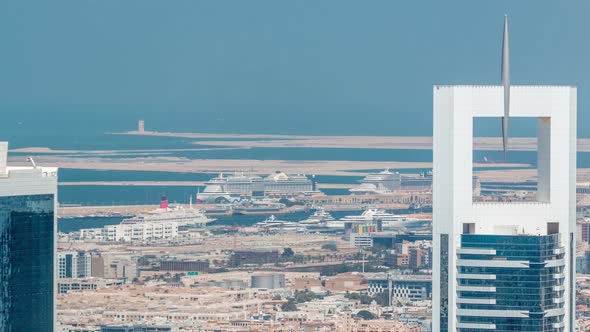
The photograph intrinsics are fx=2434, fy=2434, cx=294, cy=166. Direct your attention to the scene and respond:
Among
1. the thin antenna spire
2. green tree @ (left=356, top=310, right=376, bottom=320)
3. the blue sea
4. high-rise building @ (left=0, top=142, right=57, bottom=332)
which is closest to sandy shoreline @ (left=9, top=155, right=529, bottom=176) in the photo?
the blue sea

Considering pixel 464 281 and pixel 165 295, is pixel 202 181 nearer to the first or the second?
pixel 165 295

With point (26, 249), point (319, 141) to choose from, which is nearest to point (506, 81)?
point (26, 249)

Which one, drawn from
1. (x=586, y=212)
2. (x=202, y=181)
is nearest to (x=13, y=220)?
(x=586, y=212)

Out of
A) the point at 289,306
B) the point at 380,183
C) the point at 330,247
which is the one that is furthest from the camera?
the point at 380,183

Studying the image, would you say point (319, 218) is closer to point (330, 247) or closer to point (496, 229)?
point (330, 247)

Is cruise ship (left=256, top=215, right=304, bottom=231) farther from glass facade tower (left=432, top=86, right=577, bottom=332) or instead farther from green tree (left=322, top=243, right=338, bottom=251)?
glass facade tower (left=432, top=86, right=577, bottom=332)

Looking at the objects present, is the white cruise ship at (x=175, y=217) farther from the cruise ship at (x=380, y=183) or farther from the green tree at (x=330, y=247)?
the cruise ship at (x=380, y=183)
